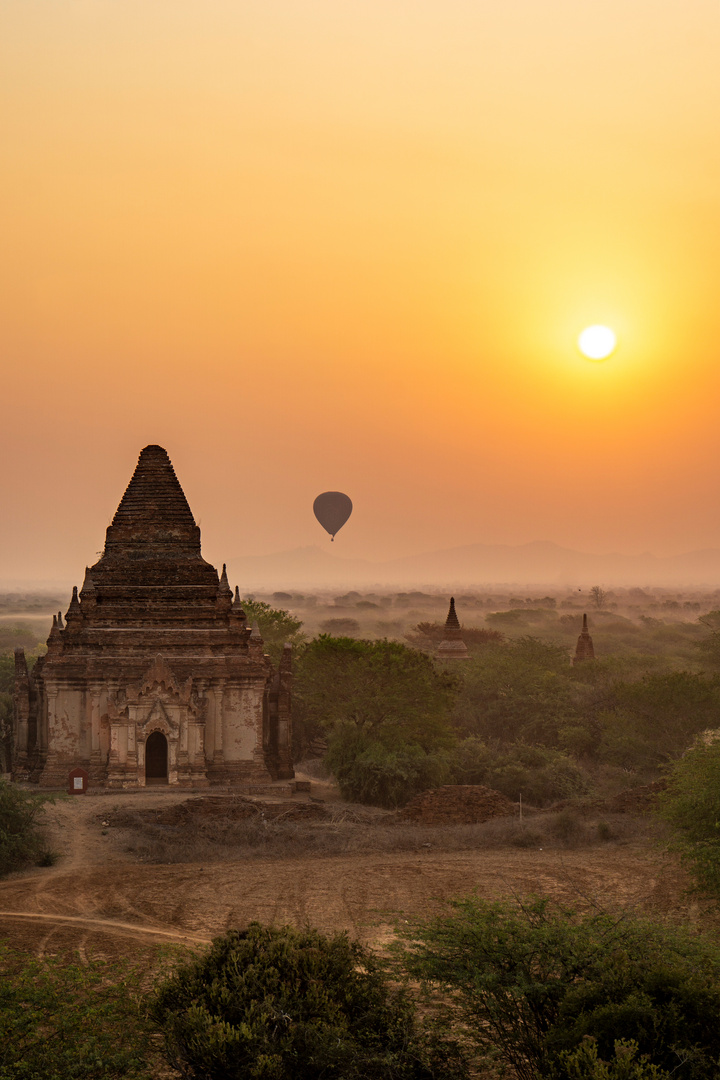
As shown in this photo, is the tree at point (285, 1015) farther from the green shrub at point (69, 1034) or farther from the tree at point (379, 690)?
the tree at point (379, 690)

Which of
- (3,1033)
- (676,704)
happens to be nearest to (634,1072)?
(3,1033)

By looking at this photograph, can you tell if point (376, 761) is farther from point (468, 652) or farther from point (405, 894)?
point (468, 652)

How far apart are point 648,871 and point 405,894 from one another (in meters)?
6.01

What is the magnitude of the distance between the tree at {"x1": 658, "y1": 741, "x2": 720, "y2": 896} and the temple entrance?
15.7m

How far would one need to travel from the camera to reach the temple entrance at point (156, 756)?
3169 centimetres

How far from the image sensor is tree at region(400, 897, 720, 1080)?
10961 mm

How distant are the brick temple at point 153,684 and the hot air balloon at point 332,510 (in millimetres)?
60315

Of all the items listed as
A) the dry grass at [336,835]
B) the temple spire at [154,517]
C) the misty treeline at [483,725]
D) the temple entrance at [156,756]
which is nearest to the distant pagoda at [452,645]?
the misty treeline at [483,725]

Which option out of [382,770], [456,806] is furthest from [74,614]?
[456,806]

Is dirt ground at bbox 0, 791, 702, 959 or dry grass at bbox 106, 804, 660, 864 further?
dry grass at bbox 106, 804, 660, 864

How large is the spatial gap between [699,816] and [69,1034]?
1402 centimetres

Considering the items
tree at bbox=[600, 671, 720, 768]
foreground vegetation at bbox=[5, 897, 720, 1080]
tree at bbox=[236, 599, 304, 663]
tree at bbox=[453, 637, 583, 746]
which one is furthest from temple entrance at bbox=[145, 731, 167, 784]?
foreground vegetation at bbox=[5, 897, 720, 1080]

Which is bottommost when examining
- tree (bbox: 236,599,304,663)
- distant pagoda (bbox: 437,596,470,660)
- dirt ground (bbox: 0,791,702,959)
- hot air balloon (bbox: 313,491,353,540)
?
dirt ground (bbox: 0,791,702,959)

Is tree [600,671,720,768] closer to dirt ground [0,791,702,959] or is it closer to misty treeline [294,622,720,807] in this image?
misty treeline [294,622,720,807]
